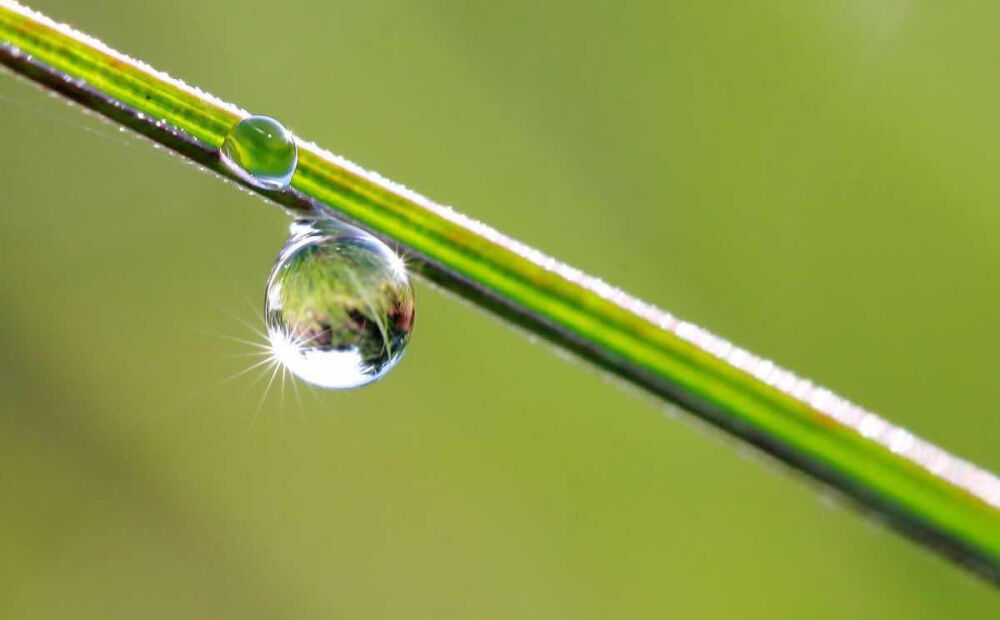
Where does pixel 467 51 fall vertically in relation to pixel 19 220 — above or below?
above

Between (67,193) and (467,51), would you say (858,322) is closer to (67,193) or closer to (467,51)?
(467,51)

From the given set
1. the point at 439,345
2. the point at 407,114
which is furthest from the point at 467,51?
the point at 439,345

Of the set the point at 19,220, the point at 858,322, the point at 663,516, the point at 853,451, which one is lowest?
the point at 853,451

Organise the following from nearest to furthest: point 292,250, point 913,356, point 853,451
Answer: point 853,451, point 292,250, point 913,356
